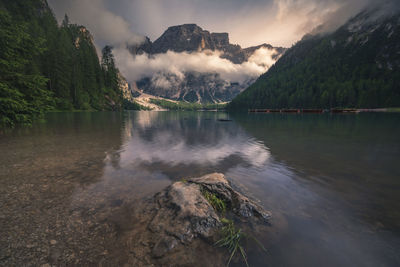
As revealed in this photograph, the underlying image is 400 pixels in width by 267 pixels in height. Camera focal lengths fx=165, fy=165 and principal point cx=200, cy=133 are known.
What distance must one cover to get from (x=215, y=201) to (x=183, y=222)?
6.42 ft

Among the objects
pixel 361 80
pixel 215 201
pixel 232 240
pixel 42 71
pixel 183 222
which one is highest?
pixel 361 80

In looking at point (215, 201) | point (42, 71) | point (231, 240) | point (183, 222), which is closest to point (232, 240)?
point (231, 240)

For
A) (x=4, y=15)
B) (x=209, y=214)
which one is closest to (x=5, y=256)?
(x=209, y=214)

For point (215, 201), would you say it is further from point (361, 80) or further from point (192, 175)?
point (361, 80)

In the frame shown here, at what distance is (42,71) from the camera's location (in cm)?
7856

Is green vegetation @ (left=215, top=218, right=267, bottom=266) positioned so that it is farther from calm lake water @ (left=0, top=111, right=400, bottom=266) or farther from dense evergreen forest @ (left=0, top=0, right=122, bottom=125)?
dense evergreen forest @ (left=0, top=0, right=122, bottom=125)

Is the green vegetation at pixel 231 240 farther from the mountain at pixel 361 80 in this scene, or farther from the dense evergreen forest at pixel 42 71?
the mountain at pixel 361 80

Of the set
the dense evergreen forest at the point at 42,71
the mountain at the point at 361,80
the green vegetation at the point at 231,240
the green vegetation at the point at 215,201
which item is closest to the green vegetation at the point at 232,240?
the green vegetation at the point at 231,240

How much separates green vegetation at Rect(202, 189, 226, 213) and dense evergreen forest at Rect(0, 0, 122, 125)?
16552 millimetres

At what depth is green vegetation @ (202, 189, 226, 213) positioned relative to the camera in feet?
22.5

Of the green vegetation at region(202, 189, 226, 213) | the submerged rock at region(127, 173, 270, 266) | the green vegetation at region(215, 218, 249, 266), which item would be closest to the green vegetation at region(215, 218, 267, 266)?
the green vegetation at region(215, 218, 249, 266)

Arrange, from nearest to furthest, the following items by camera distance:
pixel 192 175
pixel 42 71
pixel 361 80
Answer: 1. pixel 192 175
2. pixel 42 71
3. pixel 361 80

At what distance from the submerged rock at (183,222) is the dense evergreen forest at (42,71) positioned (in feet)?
51.1

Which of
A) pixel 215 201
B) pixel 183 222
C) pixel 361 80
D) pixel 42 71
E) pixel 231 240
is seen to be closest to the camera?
pixel 231 240
